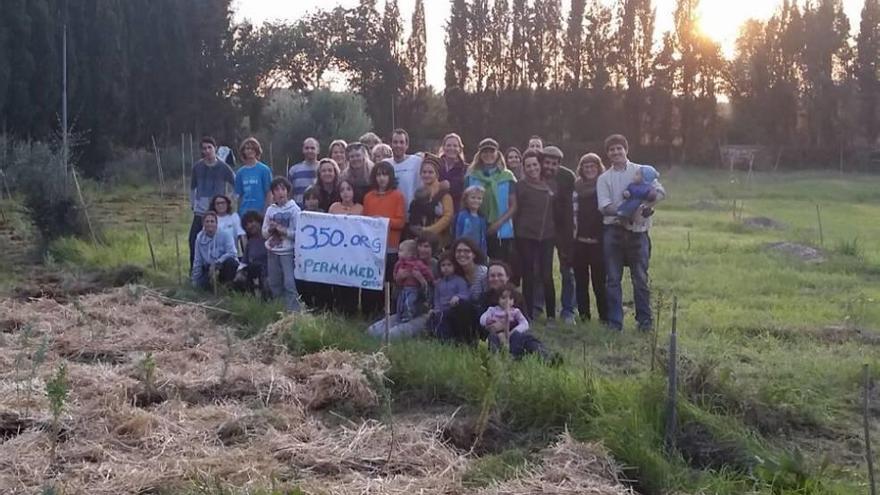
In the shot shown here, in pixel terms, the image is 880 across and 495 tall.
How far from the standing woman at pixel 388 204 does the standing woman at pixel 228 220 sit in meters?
1.82

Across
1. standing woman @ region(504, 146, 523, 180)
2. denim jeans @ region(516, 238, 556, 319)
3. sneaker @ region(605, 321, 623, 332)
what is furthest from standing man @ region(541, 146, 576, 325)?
Answer: standing woman @ region(504, 146, 523, 180)

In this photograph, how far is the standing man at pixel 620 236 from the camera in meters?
7.94

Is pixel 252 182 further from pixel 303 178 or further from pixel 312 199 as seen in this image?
pixel 312 199

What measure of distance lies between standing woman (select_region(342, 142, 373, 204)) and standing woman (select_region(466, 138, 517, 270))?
987 mm

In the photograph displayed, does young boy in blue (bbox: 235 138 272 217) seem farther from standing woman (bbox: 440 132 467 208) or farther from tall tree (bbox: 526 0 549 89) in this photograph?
tall tree (bbox: 526 0 549 89)

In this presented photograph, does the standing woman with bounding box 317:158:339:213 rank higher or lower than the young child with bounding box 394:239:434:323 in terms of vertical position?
higher

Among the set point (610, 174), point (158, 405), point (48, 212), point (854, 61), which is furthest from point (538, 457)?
point (854, 61)

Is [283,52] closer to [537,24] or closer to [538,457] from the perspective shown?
[537,24]

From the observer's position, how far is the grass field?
4.80 metres

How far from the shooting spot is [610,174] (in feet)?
26.3

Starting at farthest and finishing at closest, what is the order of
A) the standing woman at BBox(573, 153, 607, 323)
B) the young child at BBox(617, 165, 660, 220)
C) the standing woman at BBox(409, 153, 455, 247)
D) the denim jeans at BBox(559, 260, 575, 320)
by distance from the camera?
1. the denim jeans at BBox(559, 260, 575, 320)
2. the standing woman at BBox(573, 153, 607, 323)
3. the standing woman at BBox(409, 153, 455, 247)
4. the young child at BBox(617, 165, 660, 220)

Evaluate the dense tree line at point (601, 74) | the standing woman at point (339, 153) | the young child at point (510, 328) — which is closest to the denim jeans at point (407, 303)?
the young child at point (510, 328)

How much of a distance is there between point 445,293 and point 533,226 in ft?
4.41

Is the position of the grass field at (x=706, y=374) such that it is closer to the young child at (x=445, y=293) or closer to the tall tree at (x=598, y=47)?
the young child at (x=445, y=293)
